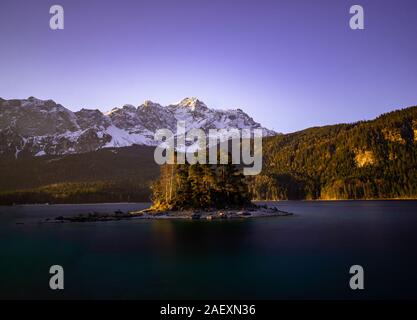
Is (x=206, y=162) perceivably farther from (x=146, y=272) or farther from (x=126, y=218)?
(x=146, y=272)

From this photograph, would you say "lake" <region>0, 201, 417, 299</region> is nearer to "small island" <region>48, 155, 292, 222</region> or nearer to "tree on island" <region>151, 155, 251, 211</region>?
"small island" <region>48, 155, 292, 222</region>

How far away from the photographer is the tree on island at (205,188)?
401 ft

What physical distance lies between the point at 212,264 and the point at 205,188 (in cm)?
7633

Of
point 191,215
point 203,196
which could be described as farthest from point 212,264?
point 203,196

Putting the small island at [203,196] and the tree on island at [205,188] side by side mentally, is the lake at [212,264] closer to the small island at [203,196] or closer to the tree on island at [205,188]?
the small island at [203,196]

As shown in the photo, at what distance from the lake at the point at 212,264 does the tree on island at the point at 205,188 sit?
1736 inches

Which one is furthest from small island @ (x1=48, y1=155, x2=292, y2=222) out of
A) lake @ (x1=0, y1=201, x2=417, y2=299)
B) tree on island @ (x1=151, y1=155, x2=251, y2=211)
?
lake @ (x1=0, y1=201, x2=417, y2=299)

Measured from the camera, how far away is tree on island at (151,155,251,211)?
122 metres

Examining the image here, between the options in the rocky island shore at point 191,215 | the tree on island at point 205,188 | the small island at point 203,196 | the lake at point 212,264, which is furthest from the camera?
the tree on island at point 205,188

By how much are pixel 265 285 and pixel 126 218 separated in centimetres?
8402

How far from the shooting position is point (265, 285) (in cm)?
3797

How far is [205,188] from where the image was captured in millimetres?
123375

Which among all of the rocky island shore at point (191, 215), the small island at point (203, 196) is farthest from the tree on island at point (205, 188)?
the rocky island shore at point (191, 215)

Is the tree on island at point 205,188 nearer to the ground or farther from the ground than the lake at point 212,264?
farther from the ground
